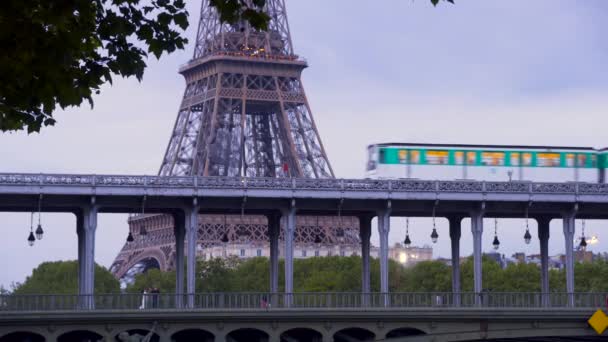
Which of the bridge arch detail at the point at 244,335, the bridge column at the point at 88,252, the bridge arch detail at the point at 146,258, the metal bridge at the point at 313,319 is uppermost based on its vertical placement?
the bridge arch detail at the point at 146,258

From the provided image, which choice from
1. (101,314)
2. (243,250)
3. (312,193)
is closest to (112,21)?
(101,314)

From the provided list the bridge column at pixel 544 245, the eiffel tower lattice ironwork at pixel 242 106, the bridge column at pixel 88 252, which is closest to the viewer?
the bridge column at pixel 88 252

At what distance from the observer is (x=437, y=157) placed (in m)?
67.2

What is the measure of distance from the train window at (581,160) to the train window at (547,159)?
126 cm

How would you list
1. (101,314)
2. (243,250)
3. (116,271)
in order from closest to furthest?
1. (101,314)
2. (116,271)
3. (243,250)

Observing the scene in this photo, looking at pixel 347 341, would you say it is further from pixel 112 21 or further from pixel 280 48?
pixel 280 48

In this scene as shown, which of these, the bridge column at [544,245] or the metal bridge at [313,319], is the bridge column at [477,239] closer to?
the metal bridge at [313,319]

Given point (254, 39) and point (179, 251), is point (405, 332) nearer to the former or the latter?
point (179, 251)

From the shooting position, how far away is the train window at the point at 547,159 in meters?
69.4

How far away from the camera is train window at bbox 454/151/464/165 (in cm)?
6731

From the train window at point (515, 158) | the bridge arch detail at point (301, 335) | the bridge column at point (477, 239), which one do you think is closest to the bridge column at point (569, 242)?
the bridge column at point (477, 239)

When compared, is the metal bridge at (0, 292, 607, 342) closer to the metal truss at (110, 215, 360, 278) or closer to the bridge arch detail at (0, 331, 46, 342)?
the bridge arch detail at (0, 331, 46, 342)

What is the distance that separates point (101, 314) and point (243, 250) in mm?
142680

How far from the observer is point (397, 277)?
134m
